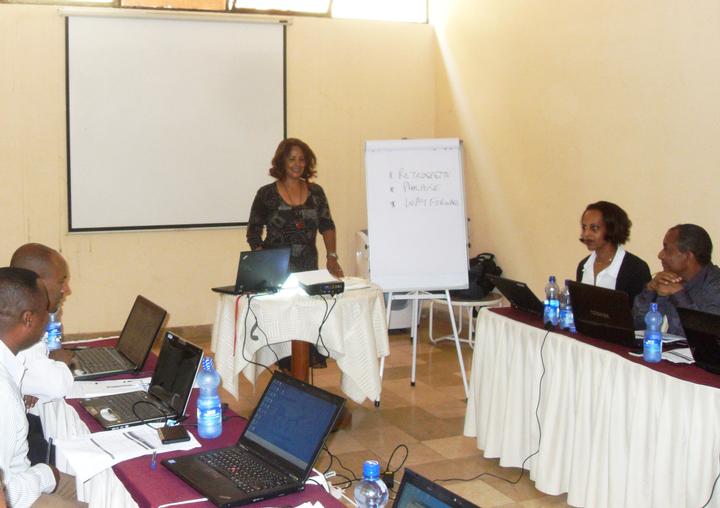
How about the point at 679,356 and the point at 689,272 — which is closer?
the point at 679,356

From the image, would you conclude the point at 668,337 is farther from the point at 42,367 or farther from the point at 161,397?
the point at 42,367

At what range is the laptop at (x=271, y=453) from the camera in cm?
202

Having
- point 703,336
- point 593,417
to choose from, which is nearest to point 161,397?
point 593,417

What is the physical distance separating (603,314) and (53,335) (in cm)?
239

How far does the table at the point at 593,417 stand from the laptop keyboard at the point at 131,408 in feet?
6.06

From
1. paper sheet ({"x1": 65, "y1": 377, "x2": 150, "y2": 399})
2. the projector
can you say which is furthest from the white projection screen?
paper sheet ({"x1": 65, "y1": 377, "x2": 150, "y2": 399})

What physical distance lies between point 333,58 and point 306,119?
0.62 meters

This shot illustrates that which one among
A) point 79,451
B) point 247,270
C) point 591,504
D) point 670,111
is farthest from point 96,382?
point 670,111

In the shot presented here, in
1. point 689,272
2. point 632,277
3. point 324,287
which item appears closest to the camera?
point 689,272

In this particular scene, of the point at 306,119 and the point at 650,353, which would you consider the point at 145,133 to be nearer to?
the point at 306,119

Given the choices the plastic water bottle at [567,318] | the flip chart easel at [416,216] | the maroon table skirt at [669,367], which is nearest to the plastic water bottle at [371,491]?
the maroon table skirt at [669,367]

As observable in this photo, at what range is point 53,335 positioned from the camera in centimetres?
357

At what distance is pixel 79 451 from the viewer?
2.25m

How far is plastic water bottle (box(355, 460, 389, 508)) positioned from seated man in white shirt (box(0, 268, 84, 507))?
0.94 meters
